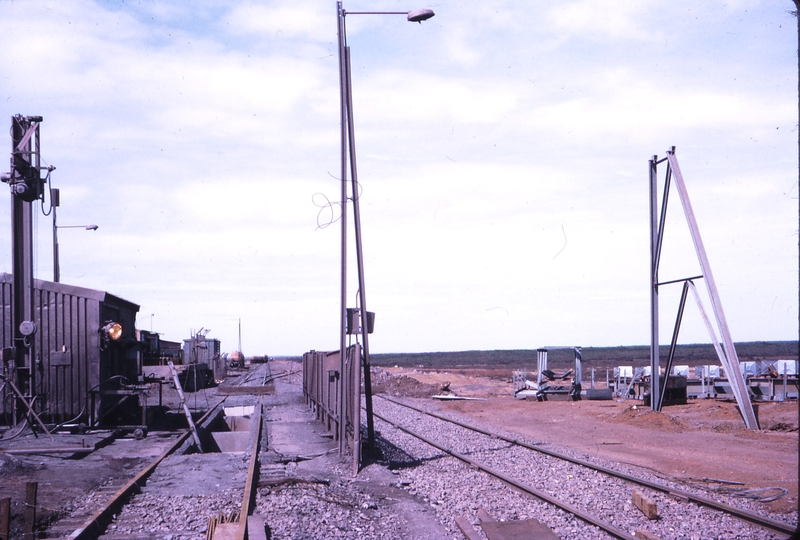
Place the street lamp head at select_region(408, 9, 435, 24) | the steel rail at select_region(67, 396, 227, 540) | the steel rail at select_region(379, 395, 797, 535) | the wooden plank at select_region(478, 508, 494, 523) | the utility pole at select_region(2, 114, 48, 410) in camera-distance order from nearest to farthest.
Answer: the steel rail at select_region(67, 396, 227, 540) < the steel rail at select_region(379, 395, 797, 535) < the wooden plank at select_region(478, 508, 494, 523) < the street lamp head at select_region(408, 9, 435, 24) < the utility pole at select_region(2, 114, 48, 410)

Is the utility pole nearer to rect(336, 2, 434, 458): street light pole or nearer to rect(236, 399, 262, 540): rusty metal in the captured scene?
rect(236, 399, 262, 540): rusty metal

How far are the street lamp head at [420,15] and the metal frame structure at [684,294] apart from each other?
38.1 ft

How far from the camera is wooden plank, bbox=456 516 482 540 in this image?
7400mm

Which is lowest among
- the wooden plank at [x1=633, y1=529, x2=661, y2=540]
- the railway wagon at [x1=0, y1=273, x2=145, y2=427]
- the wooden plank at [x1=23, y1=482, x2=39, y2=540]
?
the wooden plank at [x1=633, y1=529, x2=661, y2=540]

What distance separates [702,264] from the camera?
60.8 feet

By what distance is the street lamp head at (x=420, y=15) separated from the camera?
10414mm

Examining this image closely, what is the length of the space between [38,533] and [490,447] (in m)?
9.50

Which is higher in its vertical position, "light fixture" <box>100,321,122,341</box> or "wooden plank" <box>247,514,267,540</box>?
"light fixture" <box>100,321,122,341</box>

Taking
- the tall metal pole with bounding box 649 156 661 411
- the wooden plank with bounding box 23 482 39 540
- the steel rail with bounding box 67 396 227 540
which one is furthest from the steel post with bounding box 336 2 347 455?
the tall metal pole with bounding box 649 156 661 411

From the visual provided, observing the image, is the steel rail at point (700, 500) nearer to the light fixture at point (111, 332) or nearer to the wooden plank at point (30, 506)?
the wooden plank at point (30, 506)

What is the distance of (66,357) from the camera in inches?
672

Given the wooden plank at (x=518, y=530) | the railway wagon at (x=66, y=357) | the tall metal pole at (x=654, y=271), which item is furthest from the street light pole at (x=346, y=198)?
the tall metal pole at (x=654, y=271)

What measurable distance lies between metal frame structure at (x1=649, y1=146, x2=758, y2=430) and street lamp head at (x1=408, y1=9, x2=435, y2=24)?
11604mm

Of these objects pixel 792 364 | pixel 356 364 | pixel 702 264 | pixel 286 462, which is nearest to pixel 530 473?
pixel 356 364
